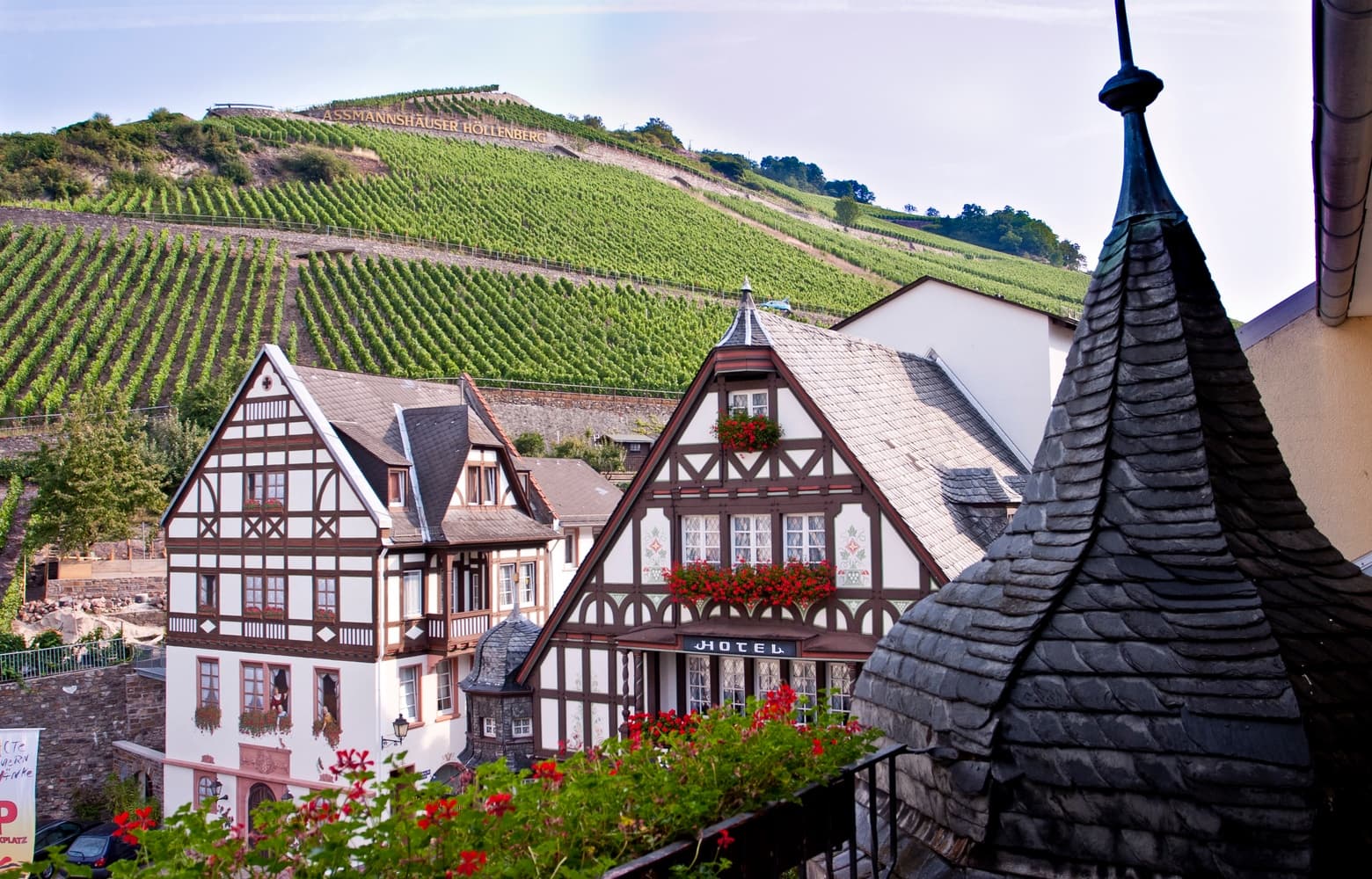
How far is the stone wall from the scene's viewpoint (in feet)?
77.3

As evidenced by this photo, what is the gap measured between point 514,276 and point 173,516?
42965mm

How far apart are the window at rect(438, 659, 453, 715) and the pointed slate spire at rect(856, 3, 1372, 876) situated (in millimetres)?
18086

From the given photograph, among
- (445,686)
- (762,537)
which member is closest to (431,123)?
(445,686)

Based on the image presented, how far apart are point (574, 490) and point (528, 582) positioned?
4074mm

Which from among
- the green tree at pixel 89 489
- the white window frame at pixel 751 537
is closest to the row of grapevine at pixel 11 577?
the green tree at pixel 89 489

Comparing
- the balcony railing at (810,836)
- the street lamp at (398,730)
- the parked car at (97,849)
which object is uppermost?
the balcony railing at (810,836)

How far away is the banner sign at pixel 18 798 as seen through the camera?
54.4 feet

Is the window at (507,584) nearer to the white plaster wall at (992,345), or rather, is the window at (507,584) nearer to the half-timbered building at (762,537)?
the half-timbered building at (762,537)

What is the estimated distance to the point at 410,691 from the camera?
20.5m

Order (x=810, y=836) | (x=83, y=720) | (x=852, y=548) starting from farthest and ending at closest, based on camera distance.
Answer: (x=83, y=720)
(x=852, y=548)
(x=810, y=836)

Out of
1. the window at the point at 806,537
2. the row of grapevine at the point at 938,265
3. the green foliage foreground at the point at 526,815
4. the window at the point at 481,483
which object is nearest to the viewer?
the green foliage foreground at the point at 526,815

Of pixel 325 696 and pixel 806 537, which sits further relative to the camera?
Result: pixel 325 696

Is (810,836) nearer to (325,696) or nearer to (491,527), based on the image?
(325,696)

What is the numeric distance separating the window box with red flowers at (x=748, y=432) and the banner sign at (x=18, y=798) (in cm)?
1189
